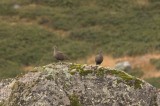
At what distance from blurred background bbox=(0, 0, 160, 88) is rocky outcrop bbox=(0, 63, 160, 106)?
92.0ft

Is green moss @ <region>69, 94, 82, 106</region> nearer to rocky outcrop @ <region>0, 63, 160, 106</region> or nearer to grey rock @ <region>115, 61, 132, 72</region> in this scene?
rocky outcrop @ <region>0, 63, 160, 106</region>

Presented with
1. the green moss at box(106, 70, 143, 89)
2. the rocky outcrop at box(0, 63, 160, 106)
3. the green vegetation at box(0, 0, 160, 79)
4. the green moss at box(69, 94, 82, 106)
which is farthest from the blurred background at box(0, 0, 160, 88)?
the green moss at box(69, 94, 82, 106)

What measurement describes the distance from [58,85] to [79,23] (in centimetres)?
5335

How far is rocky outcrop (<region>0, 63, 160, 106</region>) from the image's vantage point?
41.4 ft

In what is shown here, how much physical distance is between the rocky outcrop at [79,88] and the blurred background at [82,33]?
92.0 ft

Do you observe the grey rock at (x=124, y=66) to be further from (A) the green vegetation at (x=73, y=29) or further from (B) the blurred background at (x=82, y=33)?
(A) the green vegetation at (x=73, y=29)

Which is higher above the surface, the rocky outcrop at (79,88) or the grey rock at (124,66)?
the rocky outcrop at (79,88)

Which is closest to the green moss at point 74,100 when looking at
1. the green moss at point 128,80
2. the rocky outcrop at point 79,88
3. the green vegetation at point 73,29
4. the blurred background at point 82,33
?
the rocky outcrop at point 79,88

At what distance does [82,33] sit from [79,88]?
1923 inches

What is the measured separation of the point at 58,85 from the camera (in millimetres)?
12805

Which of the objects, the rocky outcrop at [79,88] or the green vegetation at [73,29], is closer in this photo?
the rocky outcrop at [79,88]

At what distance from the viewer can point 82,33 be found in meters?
61.6

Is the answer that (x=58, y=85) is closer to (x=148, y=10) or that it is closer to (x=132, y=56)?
(x=132, y=56)

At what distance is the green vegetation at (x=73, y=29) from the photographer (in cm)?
5325
